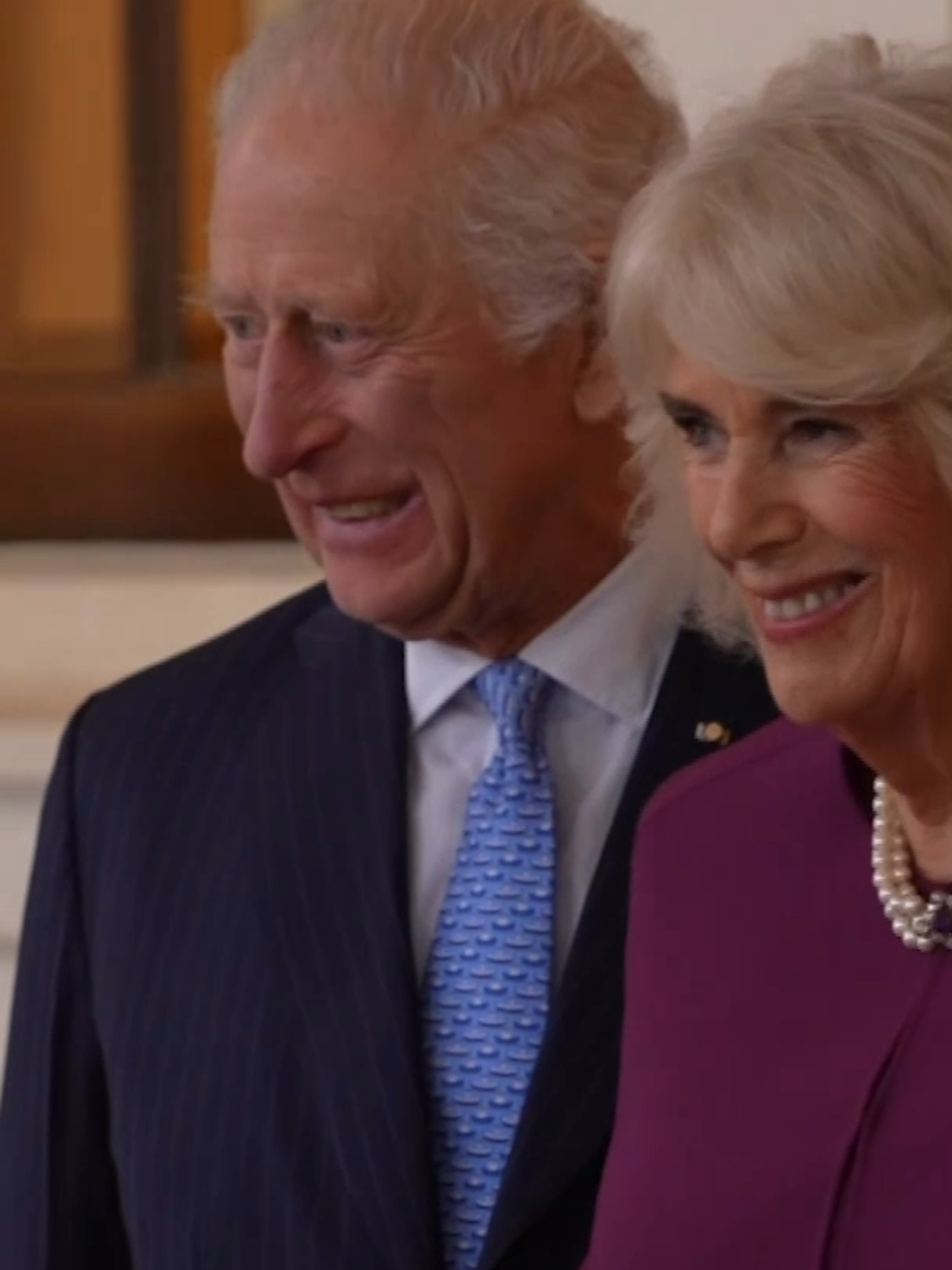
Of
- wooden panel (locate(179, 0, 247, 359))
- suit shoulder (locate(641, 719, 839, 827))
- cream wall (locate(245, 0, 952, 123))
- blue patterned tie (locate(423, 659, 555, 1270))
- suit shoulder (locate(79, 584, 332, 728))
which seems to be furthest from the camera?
wooden panel (locate(179, 0, 247, 359))

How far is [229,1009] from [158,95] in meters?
1.20

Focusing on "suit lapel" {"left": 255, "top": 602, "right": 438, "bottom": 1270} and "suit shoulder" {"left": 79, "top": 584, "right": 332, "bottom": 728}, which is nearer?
"suit lapel" {"left": 255, "top": 602, "right": 438, "bottom": 1270}

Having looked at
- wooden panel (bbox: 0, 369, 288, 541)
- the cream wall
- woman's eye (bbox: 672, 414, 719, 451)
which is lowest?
woman's eye (bbox: 672, 414, 719, 451)

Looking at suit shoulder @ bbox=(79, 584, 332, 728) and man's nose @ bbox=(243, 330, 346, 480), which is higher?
man's nose @ bbox=(243, 330, 346, 480)

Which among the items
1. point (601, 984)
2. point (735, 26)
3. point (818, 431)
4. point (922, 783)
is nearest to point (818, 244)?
point (818, 431)

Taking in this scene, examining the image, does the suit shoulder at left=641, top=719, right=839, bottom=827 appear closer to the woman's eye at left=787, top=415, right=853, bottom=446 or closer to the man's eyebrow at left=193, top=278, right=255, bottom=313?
the woman's eye at left=787, top=415, right=853, bottom=446

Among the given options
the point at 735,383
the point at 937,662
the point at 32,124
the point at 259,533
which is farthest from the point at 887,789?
the point at 32,124

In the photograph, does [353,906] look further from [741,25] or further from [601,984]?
[741,25]

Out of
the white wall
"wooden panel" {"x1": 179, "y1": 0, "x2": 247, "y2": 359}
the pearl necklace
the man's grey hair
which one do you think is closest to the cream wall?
the white wall

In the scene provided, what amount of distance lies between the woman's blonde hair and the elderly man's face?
0.27 meters

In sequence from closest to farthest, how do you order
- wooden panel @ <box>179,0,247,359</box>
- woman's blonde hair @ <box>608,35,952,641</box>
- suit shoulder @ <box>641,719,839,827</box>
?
woman's blonde hair @ <box>608,35,952,641</box> < suit shoulder @ <box>641,719,839,827</box> < wooden panel @ <box>179,0,247,359</box>

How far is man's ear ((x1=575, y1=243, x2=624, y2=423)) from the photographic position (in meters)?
1.70

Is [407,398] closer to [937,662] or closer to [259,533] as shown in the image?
[937,662]

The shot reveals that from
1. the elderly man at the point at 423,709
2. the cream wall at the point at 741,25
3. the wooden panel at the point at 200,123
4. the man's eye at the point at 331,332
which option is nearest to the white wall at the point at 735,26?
the cream wall at the point at 741,25
